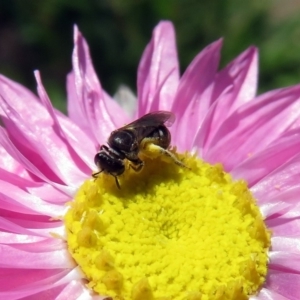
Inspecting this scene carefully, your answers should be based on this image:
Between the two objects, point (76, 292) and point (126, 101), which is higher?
point (126, 101)

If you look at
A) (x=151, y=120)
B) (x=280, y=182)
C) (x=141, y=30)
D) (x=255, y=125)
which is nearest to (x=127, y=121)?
(x=151, y=120)

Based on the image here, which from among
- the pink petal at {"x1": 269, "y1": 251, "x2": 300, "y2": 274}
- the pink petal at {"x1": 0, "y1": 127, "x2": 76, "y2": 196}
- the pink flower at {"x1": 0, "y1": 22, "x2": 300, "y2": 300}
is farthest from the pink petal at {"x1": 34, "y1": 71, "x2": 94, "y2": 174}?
the pink petal at {"x1": 269, "y1": 251, "x2": 300, "y2": 274}

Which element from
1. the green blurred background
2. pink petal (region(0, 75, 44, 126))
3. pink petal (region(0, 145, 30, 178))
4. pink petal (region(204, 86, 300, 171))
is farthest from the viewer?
the green blurred background

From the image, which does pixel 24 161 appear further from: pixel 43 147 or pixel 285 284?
pixel 285 284

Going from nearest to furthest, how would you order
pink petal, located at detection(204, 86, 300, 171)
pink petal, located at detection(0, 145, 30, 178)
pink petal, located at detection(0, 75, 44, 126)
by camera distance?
pink petal, located at detection(0, 145, 30, 178) < pink petal, located at detection(0, 75, 44, 126) < pink petal, located at detection(204, 86, 300, 171)

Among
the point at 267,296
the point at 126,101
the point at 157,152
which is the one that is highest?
the point at 126,101

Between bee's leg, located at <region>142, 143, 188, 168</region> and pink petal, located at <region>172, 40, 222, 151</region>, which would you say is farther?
pink petal, located at <region>172, 40, 222, 151</region>

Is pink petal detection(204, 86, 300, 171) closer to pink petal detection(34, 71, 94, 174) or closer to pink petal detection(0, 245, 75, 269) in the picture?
pink petal detection(34, 71, 94, 174)
